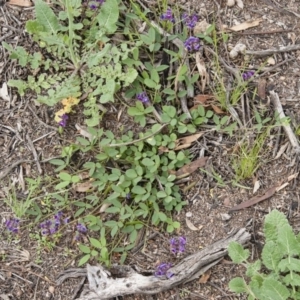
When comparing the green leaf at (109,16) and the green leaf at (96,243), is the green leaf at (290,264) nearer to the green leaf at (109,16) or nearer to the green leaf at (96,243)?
the green leaf at (96,243)

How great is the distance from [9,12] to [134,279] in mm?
1519

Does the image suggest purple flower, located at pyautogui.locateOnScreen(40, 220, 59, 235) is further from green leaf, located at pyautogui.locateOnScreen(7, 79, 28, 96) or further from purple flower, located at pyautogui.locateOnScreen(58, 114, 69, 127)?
green leaf, located at pyautogui.locateOnScreen(7, 79, 28, 96)

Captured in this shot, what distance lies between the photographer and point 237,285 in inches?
93.5

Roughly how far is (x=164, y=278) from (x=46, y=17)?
137cm

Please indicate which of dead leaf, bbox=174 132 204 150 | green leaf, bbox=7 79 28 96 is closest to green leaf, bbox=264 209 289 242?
dead leaf, bbox=174 132 204 150

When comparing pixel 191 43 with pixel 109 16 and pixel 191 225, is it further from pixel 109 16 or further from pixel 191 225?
pixel 191 225

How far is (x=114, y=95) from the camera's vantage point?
2773mm

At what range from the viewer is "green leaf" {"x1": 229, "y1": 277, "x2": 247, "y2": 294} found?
237 centimetres

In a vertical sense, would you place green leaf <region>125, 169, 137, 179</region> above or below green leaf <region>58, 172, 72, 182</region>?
below

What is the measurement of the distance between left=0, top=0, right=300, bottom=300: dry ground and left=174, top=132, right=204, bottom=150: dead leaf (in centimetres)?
3

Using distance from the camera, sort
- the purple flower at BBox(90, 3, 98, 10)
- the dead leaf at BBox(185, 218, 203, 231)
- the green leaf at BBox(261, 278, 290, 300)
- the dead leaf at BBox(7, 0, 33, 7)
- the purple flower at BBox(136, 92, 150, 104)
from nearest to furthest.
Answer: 1. the green leaf at BBox(261, 278, 290, 300)
2. the dead leaf at BBox(185, 218, 203, 231)
3. the purple flower at BBox(136, 92, 150, 104)
4. the purple flower at BBox(90, 3, 98, 10)
5. the dead leaf at BBox(7, 0, 33, 7)

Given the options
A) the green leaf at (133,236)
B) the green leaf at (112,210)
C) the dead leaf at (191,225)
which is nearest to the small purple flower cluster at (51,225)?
the green leaf at (112,210)

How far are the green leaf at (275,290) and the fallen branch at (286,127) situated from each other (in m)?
0.64

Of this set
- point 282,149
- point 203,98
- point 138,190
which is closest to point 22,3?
point 203,98
